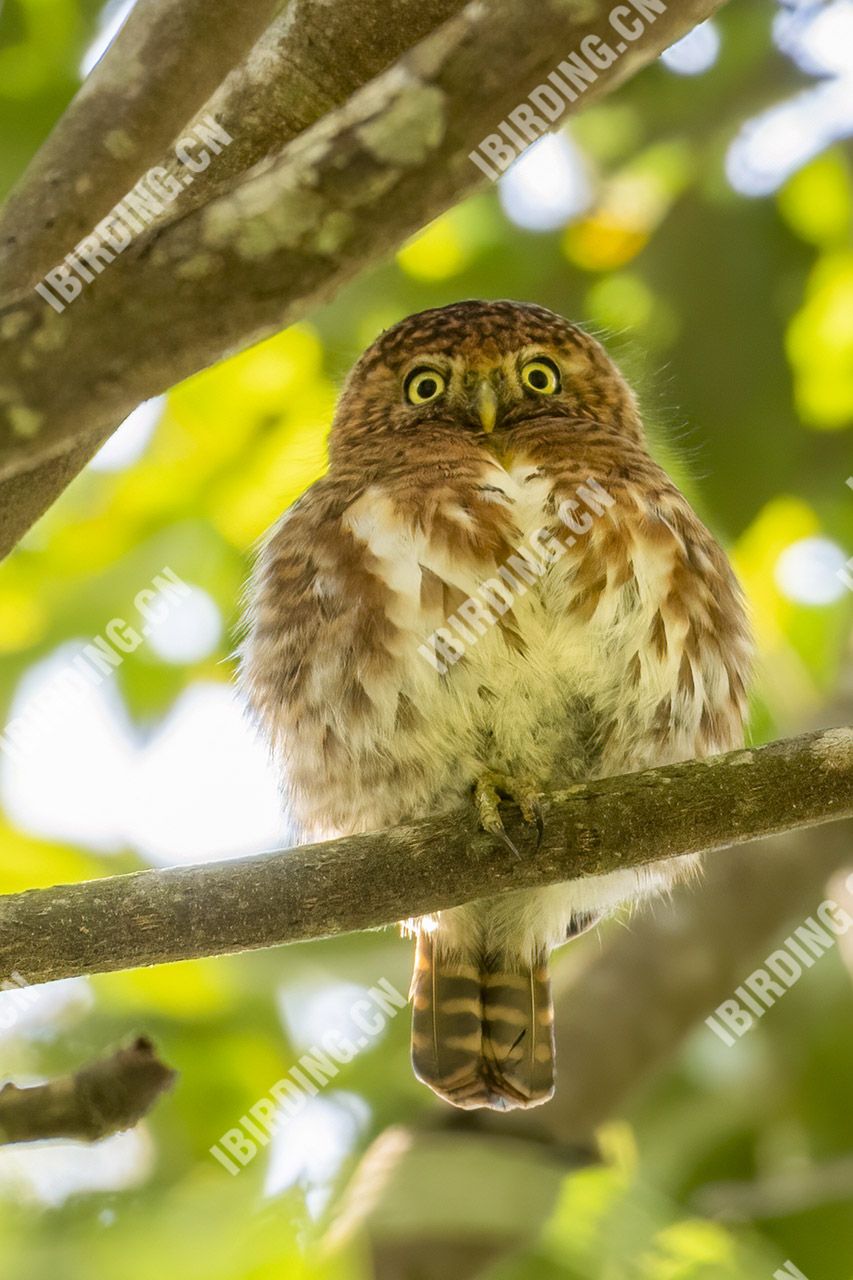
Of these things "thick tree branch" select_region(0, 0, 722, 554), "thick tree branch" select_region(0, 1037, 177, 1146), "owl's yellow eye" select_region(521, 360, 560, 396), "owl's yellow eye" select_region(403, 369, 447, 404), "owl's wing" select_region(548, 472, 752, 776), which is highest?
"owl's yellow eye" select_region(521, 360, 560, 396)

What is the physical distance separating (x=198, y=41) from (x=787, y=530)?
3699 millimetres

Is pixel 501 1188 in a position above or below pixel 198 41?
below

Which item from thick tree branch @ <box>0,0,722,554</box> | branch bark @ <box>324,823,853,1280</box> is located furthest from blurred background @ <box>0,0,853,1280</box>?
thick tree branch @ <box>0,0,722,554</box>

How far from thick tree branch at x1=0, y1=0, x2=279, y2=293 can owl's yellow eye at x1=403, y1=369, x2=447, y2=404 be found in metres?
1.89

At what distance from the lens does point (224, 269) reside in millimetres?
1724

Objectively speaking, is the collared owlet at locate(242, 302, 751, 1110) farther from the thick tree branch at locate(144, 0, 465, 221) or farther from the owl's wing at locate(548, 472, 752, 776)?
the thick tree branch at locate(144, 0, 465, 221)

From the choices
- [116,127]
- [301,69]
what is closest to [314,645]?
[301,69]

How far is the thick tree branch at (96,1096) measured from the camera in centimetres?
243

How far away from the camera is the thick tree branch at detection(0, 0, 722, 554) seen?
1.69m

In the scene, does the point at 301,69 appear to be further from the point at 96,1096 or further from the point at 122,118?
the point at 96,1096

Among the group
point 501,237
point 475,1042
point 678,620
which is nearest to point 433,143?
point 678,620

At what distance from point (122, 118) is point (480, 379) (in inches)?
75.8

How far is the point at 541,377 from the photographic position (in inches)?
174

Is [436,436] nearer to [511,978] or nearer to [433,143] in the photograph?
[511,978]
